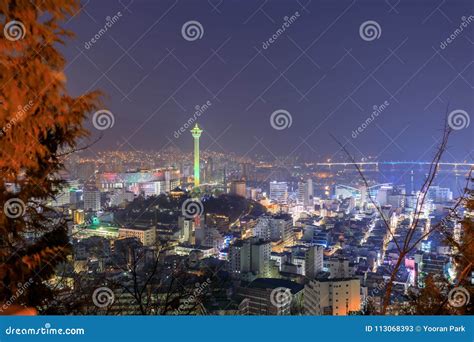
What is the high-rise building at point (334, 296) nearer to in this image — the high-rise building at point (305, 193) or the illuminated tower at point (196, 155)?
the high-rise building at point (305, 193)

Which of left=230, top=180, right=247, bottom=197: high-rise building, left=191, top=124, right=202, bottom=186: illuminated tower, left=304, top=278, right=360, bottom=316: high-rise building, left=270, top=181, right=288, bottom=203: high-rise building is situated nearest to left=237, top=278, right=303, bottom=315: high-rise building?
left=304, top=278, right=360, bottom=316: high-rise building

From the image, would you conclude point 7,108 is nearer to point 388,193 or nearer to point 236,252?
point 236,252

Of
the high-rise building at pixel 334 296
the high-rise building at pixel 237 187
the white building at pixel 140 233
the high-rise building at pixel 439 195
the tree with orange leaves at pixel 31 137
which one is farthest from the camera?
the high-rise building at pixel 237 187

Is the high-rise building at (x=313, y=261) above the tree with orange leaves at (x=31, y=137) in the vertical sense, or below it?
below

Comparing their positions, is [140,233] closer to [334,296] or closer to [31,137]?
[334,296]

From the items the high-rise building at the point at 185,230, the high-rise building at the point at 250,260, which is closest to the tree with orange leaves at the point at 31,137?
the high-rise building at the point at 250,260

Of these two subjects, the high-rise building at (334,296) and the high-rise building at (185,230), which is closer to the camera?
the high-rise building at (334,296)

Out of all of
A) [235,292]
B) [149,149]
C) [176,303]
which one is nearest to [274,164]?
[149,149]
